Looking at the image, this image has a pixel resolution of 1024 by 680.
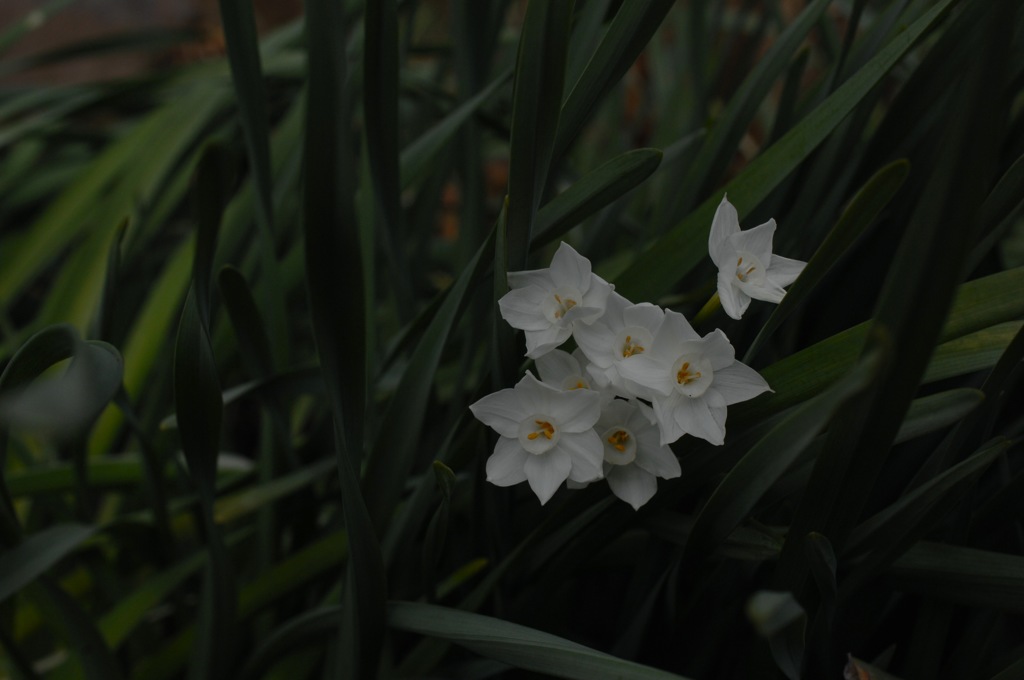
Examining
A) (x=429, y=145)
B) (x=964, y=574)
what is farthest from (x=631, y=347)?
(x=429, y=145)

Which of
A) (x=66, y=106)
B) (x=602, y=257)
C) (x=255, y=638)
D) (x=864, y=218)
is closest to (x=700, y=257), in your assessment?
(x=864, y=218)

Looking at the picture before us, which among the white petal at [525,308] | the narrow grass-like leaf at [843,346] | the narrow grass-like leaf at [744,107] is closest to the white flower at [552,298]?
the white petal at [525,308]

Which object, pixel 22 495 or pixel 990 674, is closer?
pixel 990 674

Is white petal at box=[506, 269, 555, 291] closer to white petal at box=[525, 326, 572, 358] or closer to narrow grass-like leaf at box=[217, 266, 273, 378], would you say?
white petal at box=[525, 326, 572, 358]

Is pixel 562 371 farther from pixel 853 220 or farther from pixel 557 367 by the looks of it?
pixel 853 220

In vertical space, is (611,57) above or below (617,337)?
above

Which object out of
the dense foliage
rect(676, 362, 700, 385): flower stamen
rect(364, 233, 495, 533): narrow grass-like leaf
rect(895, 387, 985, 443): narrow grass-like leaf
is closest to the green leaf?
the dense foliage

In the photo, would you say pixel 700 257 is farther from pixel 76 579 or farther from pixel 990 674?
pixel 76 579
